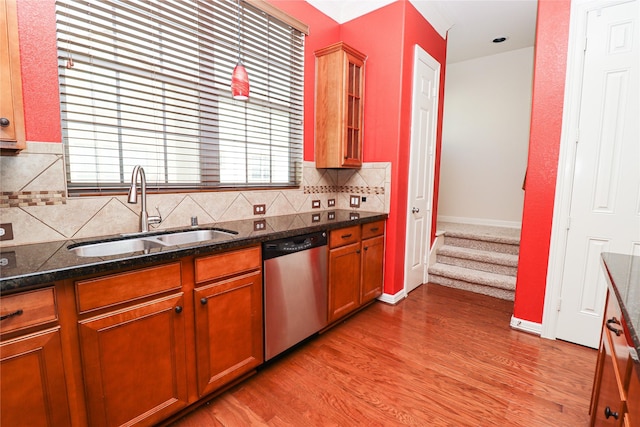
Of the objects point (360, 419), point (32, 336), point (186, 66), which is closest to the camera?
point (32, 336)

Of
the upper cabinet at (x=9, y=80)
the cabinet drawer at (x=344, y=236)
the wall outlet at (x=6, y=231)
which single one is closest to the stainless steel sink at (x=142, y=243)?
the wall outlet at (x=6, y=231)

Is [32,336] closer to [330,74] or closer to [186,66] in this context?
[186,66]

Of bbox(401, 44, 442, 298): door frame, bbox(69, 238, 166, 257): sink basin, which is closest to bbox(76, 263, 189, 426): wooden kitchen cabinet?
bbox(69, 238, 166, 257): sink basin

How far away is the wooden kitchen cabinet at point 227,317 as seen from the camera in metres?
1.57

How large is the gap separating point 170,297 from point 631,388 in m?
1.68

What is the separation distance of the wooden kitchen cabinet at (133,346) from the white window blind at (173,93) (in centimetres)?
77

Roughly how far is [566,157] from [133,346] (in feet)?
9.96

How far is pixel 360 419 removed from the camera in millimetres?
1609

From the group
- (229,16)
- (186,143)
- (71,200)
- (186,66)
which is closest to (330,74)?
(229,16)

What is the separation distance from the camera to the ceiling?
119 inches

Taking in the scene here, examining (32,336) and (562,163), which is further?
(562,163)

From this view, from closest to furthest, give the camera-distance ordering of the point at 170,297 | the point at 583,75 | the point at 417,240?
the point at 170,297 < the point at 583,75 < the point at 417,240

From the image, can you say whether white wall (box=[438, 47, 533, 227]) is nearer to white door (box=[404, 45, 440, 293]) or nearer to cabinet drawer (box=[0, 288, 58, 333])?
white door (box=[404, 45, 440, 293])

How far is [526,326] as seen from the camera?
8.38ft
